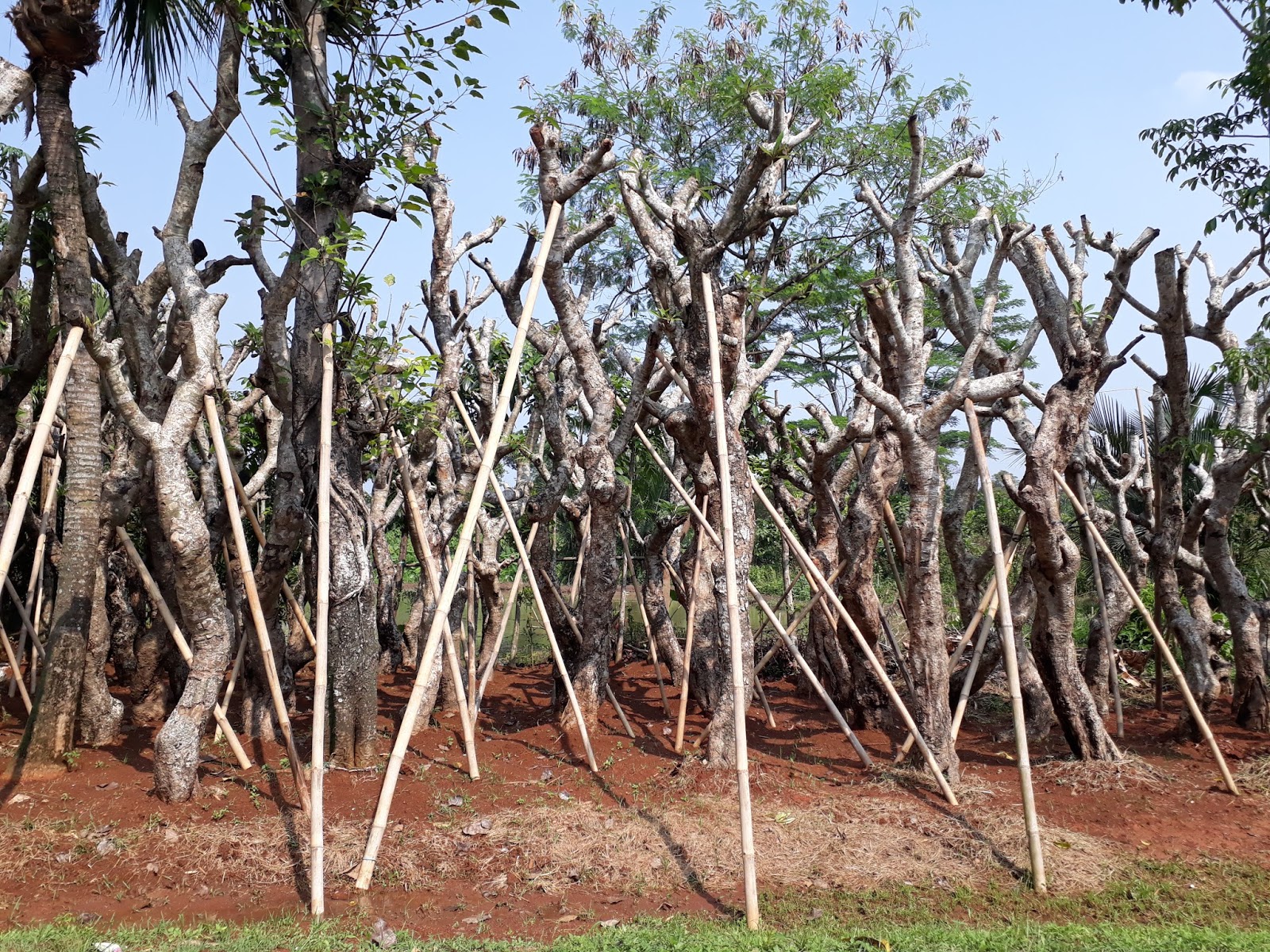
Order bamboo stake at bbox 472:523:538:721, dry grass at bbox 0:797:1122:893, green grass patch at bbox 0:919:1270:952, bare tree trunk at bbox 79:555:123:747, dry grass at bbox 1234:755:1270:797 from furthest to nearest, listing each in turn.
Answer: bamboo stake at bbox 472:523:538:721 → bare tree trunk at bbox 79:555:123:747 → dry grass at bbox 1234:755:1270:797 → dry grass at bbox 0:797:1122:893 → green grass patch at bbox 0:919:1270:952

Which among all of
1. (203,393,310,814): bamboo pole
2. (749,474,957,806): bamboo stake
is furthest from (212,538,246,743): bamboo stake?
(749,474,957,806): bamboo stake

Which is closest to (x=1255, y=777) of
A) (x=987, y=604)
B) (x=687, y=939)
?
(x=987, y=604)

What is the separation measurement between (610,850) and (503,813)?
98 centimetres

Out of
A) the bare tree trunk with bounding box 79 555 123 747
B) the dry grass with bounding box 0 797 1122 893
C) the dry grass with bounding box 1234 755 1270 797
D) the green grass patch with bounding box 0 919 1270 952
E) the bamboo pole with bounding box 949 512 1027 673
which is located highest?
the bamboo pole with bounding box 949 512 1027 673

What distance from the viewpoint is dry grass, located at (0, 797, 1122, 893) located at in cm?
516

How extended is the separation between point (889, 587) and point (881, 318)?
1066 centimetres

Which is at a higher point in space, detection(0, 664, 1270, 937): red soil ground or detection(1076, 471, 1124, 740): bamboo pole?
detection(1076, 471, 1124, 740): bamboo pole

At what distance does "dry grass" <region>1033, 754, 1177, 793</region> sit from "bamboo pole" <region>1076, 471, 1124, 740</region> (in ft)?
2.74

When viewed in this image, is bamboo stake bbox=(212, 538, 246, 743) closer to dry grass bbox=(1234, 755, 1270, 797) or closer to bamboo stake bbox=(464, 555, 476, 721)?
bamboo stake bbox=(464, 555, 476, 721)

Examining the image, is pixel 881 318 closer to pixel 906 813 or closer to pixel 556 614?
pixel 906 813

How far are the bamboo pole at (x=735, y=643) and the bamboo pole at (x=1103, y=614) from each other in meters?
3.94

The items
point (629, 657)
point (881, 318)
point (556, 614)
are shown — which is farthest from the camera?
point (629, 657)

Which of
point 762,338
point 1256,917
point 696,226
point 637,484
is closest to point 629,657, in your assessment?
point 637,484

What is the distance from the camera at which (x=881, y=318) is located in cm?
795
